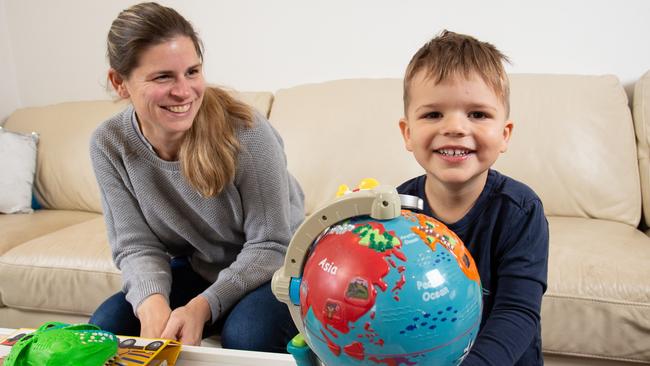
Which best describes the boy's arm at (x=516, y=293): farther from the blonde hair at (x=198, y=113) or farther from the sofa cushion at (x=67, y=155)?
the sofa cushion at (x=67, y=155)

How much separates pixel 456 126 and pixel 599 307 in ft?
3.14

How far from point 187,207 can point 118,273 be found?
0.65 m

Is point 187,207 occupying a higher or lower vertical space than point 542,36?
lower

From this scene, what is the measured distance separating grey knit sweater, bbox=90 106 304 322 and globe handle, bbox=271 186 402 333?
23.5 inches

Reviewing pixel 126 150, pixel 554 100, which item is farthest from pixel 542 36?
pixel 126 150

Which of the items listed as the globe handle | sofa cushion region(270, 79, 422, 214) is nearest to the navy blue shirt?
the globe handle

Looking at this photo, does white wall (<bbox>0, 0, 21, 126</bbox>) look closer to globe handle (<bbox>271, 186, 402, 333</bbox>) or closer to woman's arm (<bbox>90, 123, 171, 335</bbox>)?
woman's arm (<bbox>90, 123, 171, 335</bbox>)

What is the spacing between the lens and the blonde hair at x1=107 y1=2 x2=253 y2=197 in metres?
1.23

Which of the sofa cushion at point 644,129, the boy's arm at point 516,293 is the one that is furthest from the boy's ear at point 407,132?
the sofa cushion at point 644,129

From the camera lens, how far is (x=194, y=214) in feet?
4.72

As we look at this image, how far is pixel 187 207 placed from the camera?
1433 millimetres

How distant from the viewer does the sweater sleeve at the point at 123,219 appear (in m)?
1.41

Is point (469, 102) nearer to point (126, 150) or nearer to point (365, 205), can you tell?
point (365, 205)

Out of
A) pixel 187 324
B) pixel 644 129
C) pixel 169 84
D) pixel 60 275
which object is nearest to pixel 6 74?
pixel 60 275
